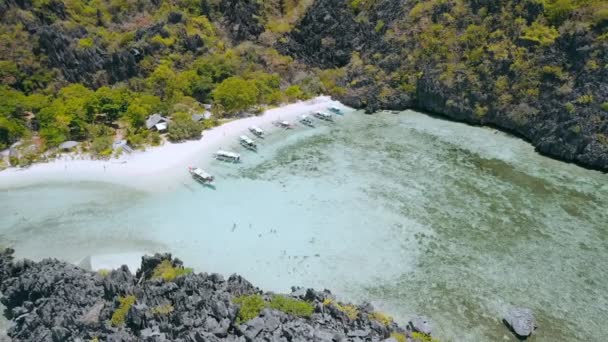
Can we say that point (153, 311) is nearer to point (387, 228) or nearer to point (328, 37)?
point (387, 228)

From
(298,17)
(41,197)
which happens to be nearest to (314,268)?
(41,197)

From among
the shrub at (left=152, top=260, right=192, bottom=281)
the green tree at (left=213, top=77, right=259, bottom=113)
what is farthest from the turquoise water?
the green tree at (left=213, top=77, right=259, bottom=113)

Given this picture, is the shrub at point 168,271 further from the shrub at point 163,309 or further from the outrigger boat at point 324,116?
the outrigger boat at point 324,116

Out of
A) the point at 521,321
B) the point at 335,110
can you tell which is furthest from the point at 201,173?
the point at 521,321

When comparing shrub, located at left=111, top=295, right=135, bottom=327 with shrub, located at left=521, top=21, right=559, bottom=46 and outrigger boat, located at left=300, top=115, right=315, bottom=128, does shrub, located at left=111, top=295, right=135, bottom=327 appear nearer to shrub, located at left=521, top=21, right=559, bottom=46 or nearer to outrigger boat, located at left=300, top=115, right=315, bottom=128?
outrigger boat, located at left=300, top=115, right=315, bottom=128

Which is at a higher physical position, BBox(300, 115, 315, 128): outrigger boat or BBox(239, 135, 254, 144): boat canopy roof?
BBox(239, 135, 254, 144): boat canopy roof

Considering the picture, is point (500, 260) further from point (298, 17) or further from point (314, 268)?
point (298, 17)
